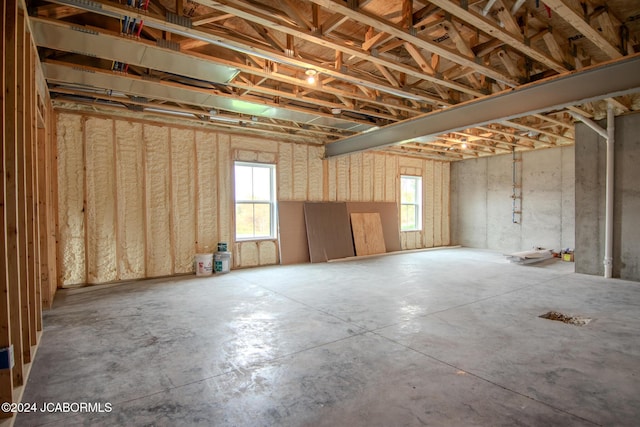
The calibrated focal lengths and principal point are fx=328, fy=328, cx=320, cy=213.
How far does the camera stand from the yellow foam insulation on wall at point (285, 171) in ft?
24.4

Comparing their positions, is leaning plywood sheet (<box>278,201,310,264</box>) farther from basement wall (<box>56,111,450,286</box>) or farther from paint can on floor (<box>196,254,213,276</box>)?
paint can on floor (<box>196,254,213,276</box>)

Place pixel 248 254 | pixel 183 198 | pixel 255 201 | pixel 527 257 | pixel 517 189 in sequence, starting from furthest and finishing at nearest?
pixel 517 189, pixel 527 257, pixel 255 201, pixel 248 254, pixel 183 198

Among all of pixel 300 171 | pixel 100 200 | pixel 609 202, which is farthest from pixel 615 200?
pixel 100 200

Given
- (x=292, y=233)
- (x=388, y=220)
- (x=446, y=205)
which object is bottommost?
(x=292, y=233)

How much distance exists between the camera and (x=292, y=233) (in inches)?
297

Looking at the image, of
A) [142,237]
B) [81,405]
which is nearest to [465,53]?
[81,405]

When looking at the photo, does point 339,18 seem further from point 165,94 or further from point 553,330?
point 553,330

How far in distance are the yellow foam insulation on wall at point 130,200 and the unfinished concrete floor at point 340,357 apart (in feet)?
2.30

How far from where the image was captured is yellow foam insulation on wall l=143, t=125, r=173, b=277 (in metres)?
5.95

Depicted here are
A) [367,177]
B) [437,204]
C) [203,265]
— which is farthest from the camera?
[437,204]

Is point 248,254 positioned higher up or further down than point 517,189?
further down

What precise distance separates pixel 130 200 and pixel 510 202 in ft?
31.4

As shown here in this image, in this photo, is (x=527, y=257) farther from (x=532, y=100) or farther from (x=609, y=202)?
(x=532, y=100)

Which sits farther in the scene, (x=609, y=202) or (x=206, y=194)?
(x=206, y=194)
